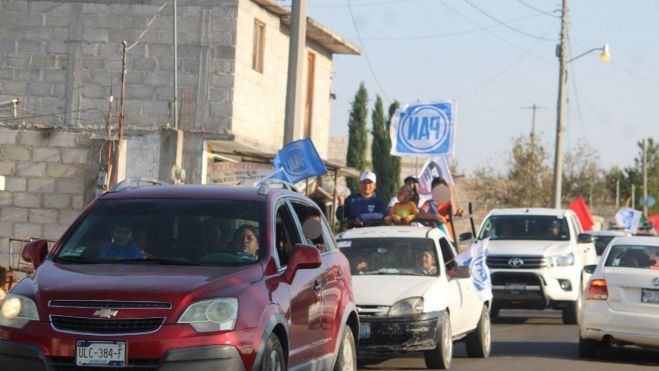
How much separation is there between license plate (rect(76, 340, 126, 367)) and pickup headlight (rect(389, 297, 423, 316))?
233 inches

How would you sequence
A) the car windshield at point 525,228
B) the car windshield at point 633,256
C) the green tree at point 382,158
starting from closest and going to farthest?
the car windshield at point 633,256, the car windshield at point 525,228, the green tree at point 382,158

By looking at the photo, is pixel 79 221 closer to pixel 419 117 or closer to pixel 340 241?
pixel 340 241

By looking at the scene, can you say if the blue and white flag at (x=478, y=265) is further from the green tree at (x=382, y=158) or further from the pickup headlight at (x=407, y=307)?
the green tree at (x=382, y=158)

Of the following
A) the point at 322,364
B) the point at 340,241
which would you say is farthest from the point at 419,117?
the point at 322,364

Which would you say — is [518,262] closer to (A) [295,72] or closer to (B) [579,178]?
(A) [295,72]

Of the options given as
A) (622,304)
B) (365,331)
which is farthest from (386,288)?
(622,304)

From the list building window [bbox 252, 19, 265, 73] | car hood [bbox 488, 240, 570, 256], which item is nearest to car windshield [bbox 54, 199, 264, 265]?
car hood [bbox 488, 240, 570, 256]

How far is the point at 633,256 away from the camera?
16484mm

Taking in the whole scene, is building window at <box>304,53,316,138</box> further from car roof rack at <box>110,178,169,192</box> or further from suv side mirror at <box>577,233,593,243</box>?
car roof rack at <box>110,178,169,192</box>

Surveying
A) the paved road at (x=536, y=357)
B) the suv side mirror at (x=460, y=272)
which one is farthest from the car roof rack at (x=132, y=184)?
the suv side mirror at (x=460, y=272)

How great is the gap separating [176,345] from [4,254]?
14121mm

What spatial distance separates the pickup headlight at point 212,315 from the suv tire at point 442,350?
5755 millimetres

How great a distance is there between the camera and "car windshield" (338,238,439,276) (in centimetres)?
1486

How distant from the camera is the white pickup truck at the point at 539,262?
888 inches
